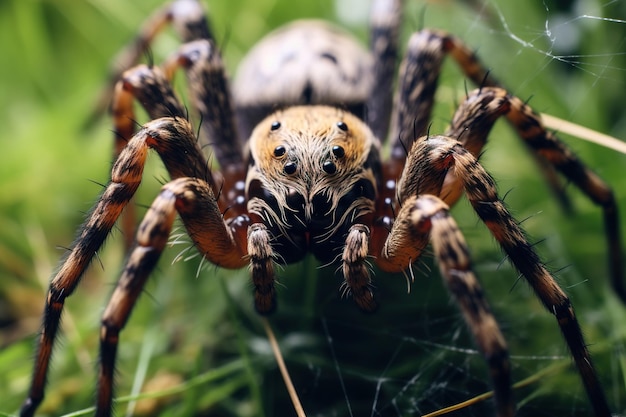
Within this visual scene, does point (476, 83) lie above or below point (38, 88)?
above

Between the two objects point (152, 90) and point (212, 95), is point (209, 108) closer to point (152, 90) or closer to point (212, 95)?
point (212, 95)

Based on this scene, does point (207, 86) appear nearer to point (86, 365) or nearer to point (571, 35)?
point (86, 365)

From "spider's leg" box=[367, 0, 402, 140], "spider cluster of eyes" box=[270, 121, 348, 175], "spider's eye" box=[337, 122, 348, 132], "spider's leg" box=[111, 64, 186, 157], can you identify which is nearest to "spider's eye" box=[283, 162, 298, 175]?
"spider cluster of eyes" box=[270, 121, 348, 175]

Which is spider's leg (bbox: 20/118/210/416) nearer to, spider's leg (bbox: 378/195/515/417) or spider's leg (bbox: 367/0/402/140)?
spider's leg (bbox: 378/195/515/417)

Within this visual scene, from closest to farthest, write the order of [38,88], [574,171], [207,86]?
[574,171] → [207,86] → [38,88]

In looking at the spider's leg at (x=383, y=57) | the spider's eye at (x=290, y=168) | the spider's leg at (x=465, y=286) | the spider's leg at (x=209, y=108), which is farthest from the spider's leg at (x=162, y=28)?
the spider's leg at (x=465, y=286)

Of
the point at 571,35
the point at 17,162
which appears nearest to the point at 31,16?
the point at 17,162
